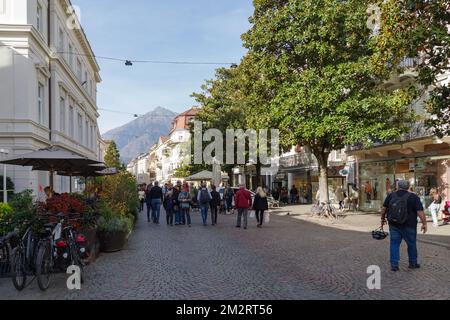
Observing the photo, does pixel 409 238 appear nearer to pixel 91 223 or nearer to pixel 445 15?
pixel 445 15

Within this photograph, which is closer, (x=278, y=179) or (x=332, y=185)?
(x=332, y=185)

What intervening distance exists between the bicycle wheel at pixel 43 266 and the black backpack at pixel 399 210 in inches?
234

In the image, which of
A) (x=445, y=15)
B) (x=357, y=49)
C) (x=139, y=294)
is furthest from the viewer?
(x=357, y=49)

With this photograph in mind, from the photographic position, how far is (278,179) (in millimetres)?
47500

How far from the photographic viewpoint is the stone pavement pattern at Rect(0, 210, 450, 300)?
283 inches

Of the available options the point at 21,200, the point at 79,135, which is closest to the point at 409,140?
the point at 21,200

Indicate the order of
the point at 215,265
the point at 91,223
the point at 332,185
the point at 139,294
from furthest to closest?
the point at 332,185 < the point at 91,223 < the point at 215,265 < the point at 139,294

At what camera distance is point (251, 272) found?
8.88 meters

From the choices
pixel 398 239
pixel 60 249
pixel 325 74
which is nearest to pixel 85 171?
pixel 325 74

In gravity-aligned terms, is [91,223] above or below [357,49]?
below

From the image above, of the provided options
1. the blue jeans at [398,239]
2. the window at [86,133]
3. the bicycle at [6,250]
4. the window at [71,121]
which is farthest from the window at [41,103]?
the blue jeans at [398,239]

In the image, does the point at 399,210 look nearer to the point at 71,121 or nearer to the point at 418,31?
the point at 418,31

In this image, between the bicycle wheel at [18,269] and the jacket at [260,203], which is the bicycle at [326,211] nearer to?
the jacket at [260,203]

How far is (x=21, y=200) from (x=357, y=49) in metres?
16.6
